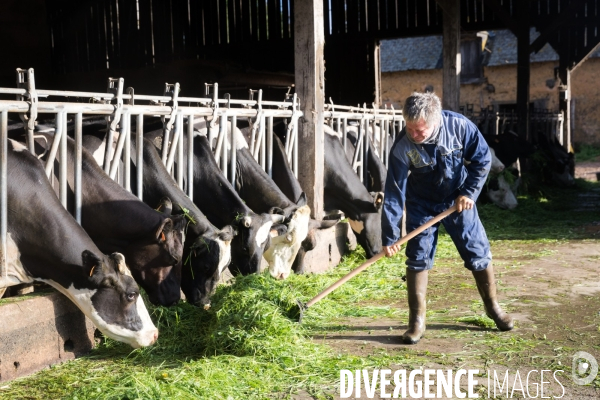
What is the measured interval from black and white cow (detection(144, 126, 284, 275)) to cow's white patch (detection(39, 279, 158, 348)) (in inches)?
61.1

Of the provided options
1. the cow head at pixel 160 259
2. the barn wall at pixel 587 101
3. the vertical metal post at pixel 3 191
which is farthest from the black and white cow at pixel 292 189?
the barn wall at pixel 587 101

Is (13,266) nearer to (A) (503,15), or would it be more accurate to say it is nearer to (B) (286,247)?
(B) (286,247)

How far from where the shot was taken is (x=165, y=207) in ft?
17.2

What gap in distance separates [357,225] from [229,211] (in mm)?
2752

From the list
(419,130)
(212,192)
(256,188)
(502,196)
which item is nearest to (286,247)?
(256,188)

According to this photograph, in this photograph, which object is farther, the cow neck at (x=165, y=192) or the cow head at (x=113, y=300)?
the cow neck at (x=165, y=192)

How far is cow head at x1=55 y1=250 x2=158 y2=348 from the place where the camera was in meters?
4.38

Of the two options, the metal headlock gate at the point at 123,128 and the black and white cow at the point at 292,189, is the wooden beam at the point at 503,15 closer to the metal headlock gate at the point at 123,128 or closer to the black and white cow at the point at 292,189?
the metal headlock gate at the point at 123,128

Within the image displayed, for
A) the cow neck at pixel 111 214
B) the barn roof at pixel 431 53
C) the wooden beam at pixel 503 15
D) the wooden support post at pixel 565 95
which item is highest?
the barn roof at pixel 431 53

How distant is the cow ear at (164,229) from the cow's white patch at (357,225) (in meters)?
3.87

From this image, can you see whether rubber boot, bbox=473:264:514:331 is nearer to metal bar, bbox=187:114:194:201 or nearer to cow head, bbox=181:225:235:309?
cow head, bbox=181:225:235:309

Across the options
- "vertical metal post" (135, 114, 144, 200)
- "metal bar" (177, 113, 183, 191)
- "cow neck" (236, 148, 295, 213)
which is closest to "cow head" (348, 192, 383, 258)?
"cow neck" (236, 148, 295, 213)

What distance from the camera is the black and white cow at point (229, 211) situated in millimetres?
5957

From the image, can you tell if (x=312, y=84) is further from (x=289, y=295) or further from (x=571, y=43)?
(x=571, y=43)
